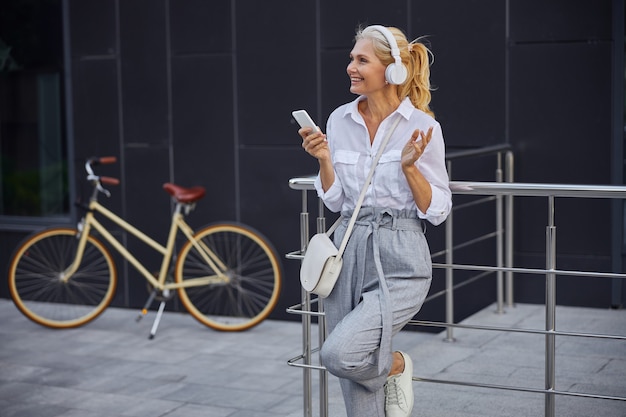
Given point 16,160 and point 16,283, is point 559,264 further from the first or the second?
point 16,160

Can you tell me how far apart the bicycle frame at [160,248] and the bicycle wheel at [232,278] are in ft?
0.12

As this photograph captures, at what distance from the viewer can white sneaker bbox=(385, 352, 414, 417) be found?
411 centimetres

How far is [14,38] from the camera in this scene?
9133 mm

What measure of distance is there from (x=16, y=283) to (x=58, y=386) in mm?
1834

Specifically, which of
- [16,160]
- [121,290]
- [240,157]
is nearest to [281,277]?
[240,157]

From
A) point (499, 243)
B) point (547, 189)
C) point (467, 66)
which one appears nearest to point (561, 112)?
point (467, 66)

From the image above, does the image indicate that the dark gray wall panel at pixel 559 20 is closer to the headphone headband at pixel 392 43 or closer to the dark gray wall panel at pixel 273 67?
the dark gray wall panel at pixel 273 67

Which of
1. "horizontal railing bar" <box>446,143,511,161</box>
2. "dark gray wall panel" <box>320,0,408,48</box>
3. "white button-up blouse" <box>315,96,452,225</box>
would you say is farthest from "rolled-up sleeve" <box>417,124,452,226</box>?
"dark gray wall panel" <box>320,0,408,48</box>

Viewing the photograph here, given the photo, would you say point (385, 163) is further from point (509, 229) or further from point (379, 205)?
point (509, 229)

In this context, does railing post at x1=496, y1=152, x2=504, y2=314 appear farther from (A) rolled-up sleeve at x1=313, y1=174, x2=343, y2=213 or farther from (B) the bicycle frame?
(A) rolled-up sleeve at x1=313, y1=174, x2=343, y2=213

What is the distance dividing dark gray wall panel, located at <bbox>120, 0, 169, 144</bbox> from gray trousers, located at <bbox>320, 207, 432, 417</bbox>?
4.59 m

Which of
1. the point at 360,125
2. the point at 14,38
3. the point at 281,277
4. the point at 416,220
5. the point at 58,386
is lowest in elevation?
the point at 58,386

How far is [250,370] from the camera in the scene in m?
6.66

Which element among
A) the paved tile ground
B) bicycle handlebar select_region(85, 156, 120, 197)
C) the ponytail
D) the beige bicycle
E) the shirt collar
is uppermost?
the ponytail
